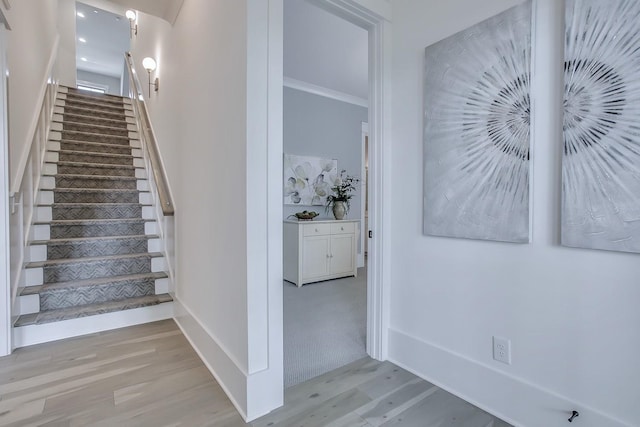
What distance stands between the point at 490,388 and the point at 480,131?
1255mm

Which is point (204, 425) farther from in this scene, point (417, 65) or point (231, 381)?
point (417, 65)

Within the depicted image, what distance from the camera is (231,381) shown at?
5.16 ft

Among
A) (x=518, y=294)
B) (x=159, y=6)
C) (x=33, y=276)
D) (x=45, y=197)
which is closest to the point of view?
(x=518, y=294)

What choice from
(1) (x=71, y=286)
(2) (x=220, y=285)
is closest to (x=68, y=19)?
(1) (x=71, y=286)

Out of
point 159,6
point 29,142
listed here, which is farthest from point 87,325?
point 159,6

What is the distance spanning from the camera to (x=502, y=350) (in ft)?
4.73

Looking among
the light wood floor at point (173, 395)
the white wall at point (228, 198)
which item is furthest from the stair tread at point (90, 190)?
the light wood floor at point (173, 395)

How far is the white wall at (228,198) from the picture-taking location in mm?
1418

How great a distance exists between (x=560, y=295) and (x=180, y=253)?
2.52 meters

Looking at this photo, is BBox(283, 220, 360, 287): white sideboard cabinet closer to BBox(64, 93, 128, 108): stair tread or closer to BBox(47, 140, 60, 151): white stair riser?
BBox(47, 140, 60, 151): white stair riser

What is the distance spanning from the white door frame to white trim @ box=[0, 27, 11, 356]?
2250mm

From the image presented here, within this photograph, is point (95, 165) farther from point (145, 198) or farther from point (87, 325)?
point (87, 325)

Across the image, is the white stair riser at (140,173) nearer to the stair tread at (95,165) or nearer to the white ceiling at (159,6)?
the stair tread at (95,165)

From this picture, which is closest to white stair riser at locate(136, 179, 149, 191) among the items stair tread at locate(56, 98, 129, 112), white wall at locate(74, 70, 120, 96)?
stair tread at locate(56, 98, 129, 112)
